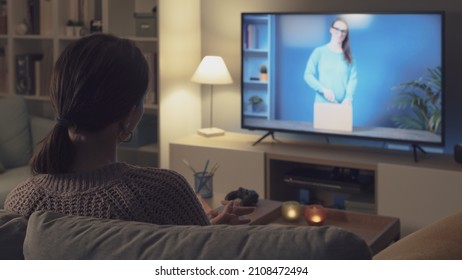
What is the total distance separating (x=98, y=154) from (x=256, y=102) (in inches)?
114

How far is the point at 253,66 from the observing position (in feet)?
14.8

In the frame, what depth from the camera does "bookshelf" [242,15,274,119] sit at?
4449 mm

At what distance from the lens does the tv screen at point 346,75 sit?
4004mm

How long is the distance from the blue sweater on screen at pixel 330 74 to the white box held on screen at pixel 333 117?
1.5 inches

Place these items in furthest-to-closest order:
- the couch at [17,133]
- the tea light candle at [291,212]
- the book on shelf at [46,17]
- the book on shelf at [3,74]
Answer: the book on shelf at [3,74]
the book on shelf at [46,17]
the couch at [17,133]
the tea light candle at [291,212]

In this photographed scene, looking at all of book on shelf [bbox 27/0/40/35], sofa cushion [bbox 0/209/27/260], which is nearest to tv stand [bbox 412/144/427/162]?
book on shelf [bbox 27/0/40/35]

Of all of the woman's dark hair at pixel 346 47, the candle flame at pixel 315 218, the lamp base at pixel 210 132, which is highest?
the woman's dark hair at pixel 346 47

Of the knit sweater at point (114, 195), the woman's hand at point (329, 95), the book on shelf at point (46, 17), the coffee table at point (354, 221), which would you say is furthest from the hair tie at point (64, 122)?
the book on shelf at point (46, 17)

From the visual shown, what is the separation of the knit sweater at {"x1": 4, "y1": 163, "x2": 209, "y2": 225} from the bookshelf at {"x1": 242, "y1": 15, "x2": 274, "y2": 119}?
2797 millimetres

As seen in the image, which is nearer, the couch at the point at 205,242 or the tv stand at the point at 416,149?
the couch at the point at 205,242

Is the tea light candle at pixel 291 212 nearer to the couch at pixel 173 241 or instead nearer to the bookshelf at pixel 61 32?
the bookshelf at pixel 61 32

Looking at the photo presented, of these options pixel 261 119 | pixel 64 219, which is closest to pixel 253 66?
pixel 261 119

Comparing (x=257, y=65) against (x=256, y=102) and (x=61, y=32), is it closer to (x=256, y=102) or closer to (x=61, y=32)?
(x=256, y=102)
